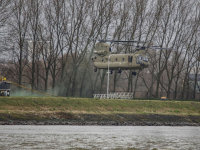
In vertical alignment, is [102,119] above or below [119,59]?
below

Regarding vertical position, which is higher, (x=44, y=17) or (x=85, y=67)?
(x=44, y=17)

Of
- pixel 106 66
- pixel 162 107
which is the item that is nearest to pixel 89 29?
pixel 106 66

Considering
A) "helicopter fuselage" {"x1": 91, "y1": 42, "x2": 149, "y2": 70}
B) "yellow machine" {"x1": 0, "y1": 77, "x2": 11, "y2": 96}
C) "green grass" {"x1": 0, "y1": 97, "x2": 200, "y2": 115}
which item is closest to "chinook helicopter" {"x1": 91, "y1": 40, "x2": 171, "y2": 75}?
"helicopter fuselage" {"x1": 91, "y1": 42, "x2": 149, "y2": 70}

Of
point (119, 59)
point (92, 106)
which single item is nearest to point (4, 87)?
point (92, 106)

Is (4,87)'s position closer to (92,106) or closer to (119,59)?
(92,106)

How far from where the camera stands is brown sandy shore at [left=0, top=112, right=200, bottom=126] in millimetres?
40062

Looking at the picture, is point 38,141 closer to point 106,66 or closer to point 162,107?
point 162,107

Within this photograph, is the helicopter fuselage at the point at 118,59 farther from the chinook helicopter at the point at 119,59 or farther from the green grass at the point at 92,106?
the green grass at the point at 92,106

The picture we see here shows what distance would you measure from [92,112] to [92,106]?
2.12m

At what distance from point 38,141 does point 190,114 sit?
34.4 metres

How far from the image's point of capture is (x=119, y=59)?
2557 inches

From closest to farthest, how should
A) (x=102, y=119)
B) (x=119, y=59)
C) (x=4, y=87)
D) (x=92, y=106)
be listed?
(x=102, y=119) → (x=4, y=87) → (x=92, y=106) → (x=119, y=59)

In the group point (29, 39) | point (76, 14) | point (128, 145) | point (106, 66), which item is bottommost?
point (128, 145)

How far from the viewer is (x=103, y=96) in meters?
64.7
